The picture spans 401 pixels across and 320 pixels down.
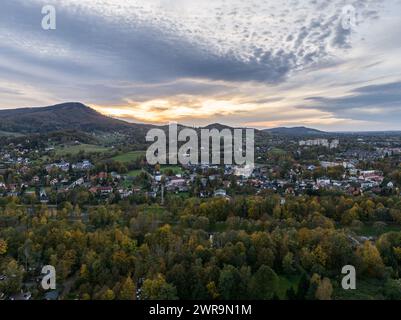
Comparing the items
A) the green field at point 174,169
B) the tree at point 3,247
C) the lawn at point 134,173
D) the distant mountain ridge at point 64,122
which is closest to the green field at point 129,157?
the lawn at point 134,173

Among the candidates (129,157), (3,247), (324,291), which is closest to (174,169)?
(129,157)

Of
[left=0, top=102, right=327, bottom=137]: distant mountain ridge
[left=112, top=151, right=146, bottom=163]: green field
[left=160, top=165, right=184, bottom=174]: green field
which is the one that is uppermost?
[left=0, top=102, right=327, bottom=137]: distant mountain ridge

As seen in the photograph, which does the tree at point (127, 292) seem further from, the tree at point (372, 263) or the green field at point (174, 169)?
the green field at point (174, 169)

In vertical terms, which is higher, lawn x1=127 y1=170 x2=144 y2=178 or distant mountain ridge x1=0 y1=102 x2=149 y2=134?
distant mountain ridge x1=0 y1=102 x2=149 y2=134

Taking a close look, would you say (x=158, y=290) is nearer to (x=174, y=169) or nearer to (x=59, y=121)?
(x=174, y=169)

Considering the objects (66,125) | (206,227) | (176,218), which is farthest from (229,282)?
(66,125)

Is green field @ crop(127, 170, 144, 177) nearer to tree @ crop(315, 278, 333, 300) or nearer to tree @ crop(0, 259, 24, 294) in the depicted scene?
tree @ crop(0, 259, 24, 294)

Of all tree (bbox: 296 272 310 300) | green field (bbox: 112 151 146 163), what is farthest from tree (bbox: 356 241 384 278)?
green field (bbox: 112 151 146 163)
